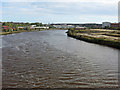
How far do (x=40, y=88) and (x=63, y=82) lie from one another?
137 centimetres

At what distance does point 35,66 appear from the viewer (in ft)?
36.4

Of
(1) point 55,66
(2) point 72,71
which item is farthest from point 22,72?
(2) point 72,71

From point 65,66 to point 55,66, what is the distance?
738mm

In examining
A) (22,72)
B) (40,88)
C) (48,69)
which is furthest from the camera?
(48,69)

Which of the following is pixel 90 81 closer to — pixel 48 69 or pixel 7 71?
pixel 48 69

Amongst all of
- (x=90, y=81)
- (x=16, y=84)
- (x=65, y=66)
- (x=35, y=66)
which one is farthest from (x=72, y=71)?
(x=16, y=84)

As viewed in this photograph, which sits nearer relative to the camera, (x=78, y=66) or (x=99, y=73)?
(x=99, y=73)

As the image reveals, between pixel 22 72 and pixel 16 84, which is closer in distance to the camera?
pixel 16 84

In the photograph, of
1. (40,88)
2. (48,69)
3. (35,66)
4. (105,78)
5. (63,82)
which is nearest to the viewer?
(40,88)

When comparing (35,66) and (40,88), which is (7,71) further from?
(40,88)

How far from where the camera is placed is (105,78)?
8953 millimetres

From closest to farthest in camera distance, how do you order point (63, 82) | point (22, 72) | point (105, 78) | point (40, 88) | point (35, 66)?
point (40, 88) → point (63, 82) → point (105, 78) → point (22, 72) → point (35, 66)

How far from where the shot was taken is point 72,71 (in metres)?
10.1

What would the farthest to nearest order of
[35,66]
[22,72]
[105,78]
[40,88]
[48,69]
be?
[35,66]
[48,69]
[22,72]
[105,78]
[40,88]
